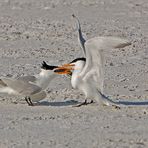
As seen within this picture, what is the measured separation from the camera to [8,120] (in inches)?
360

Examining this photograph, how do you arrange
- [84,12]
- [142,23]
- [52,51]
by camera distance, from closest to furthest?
[52,51] < [142,23] < [84,12]

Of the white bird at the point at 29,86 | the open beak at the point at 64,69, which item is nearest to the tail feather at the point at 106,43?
the open beak at the point at 64,69

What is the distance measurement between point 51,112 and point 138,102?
154 cm

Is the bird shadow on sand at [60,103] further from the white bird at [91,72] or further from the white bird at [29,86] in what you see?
the white bird at [91,72]

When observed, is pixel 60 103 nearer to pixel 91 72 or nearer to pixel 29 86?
pixel 29 86

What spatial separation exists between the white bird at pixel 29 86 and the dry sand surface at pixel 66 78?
162 mm

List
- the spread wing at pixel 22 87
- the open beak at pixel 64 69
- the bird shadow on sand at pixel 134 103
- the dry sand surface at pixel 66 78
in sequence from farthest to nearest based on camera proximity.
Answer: the open beak at pixel 64 69
the bird shadow on sand at pixel 134 103
the spread wing at pixel 22 87
the dry sand surface at pixel 66 78

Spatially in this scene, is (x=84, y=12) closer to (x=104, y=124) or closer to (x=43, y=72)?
(x=43, y=72)

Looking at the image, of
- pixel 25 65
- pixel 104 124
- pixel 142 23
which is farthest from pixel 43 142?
pixel 142 23

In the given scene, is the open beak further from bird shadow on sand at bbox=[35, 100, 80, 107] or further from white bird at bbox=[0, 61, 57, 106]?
bird shadow on sand at bbox=[35, 100, 80, 107]

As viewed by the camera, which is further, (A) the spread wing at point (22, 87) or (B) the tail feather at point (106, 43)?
(A) the spread wing at point (22, 87)

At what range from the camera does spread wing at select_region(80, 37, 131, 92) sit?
991 cm

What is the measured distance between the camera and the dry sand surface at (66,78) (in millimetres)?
8156

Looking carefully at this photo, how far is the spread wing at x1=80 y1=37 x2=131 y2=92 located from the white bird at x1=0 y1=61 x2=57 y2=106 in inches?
23.1
